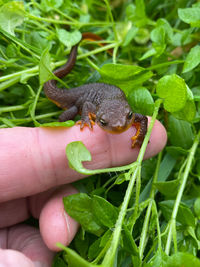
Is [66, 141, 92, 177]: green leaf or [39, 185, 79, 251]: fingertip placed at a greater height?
[66, 141, 92, 177]: green leaf

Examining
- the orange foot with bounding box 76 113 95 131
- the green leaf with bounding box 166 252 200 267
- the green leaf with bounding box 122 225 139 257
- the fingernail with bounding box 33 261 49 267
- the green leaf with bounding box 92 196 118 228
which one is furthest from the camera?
the orange foot with bounding box 76 113 95 131

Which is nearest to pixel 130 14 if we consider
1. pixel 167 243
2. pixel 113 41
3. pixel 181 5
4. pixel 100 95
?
pixel 113 41

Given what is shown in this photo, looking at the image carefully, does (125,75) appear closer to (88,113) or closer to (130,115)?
(130,115)

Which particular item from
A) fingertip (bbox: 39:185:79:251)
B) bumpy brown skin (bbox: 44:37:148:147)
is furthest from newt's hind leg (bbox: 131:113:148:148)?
fingertip (bbox: 39:185:79:251)

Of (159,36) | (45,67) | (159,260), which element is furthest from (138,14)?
(159,260)

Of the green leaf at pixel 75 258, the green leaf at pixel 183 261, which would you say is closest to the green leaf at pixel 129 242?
the green leaf at pixel 183 261

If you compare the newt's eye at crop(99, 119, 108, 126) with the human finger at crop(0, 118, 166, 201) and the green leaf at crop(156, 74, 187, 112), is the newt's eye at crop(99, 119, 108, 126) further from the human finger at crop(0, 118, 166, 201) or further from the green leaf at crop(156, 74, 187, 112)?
the green leaf at crop(156, 74, 187, 112)
